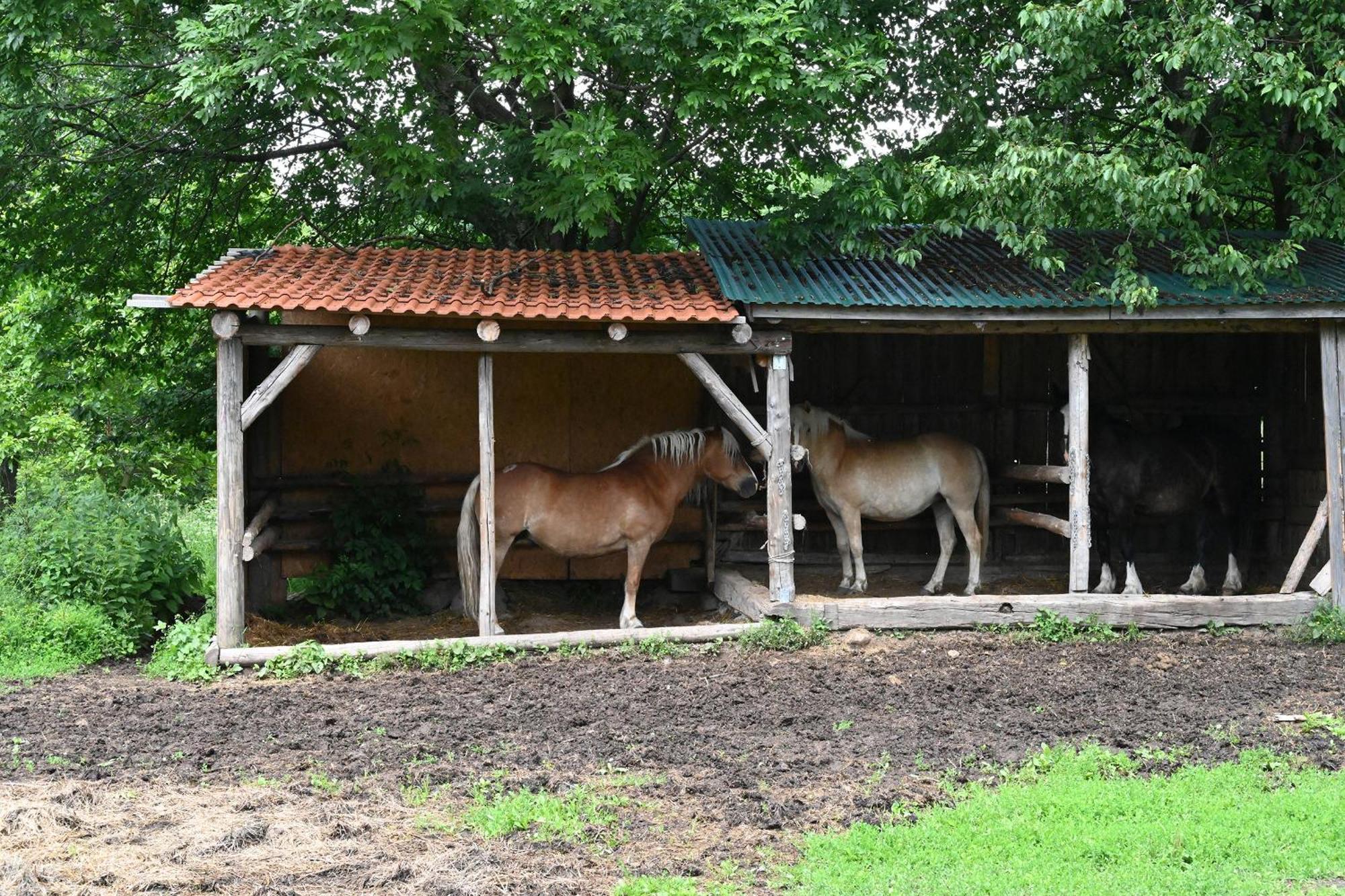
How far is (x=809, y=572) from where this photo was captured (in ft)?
38.1

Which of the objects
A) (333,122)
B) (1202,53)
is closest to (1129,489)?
(1202,53)

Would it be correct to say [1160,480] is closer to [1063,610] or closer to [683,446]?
[1063,610]

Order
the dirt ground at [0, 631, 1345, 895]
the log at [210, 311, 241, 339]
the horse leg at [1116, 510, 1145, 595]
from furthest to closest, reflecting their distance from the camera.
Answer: the horse leg at [1116, 510, 1145, 595] → the log at [210, 311, 241, 339] → the dirt ground at [0, 631, 1345, 895]

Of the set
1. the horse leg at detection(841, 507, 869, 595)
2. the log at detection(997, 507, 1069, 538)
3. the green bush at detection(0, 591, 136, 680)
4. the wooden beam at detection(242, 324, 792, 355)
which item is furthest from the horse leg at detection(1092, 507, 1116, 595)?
the green bush at detection(0, 591, 136, 680)

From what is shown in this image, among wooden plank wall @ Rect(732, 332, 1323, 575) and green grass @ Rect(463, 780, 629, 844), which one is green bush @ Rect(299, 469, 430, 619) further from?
green grass @ Rect(463, 780, 629, 844)

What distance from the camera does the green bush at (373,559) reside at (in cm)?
1004

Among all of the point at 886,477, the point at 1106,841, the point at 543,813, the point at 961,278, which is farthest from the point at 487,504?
the point at 1106,841

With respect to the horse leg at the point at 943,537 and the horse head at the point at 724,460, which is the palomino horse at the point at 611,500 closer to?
the horse head at the point at 724,460

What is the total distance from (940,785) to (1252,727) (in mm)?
2177

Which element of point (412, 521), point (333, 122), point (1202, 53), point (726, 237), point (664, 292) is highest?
point (333, 122)

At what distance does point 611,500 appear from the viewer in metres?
9.66

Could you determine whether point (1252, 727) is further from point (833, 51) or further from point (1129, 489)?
point (833, 51)

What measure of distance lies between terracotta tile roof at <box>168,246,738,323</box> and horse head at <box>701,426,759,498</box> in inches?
48.7

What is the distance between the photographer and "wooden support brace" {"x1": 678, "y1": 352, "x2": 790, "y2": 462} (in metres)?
9.15
